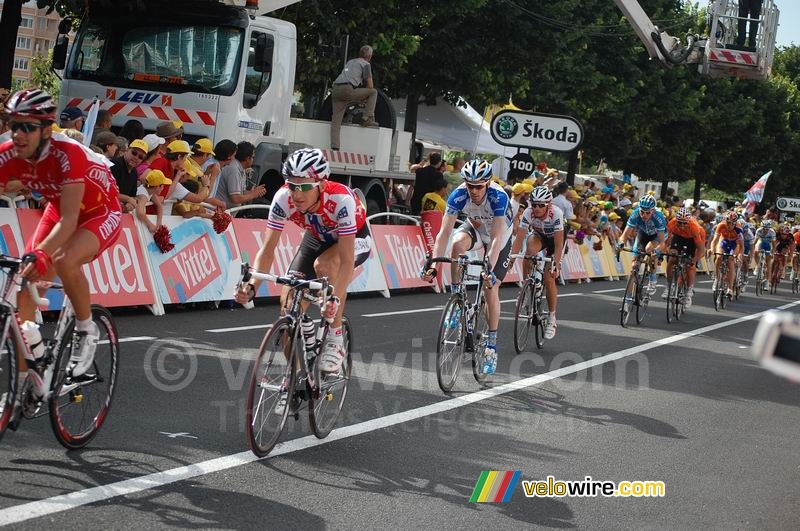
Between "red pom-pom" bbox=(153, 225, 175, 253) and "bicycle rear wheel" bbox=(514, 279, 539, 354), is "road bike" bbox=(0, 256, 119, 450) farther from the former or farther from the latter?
"bicycle rear wheel" bbox=(514, 279, 539, 354)

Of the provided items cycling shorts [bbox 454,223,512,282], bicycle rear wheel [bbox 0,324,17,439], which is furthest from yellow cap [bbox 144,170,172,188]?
bicycle rear wheel [bbox 0,324,17,439]

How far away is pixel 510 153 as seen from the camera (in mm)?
22609

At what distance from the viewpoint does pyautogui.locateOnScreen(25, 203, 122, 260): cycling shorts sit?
6.42 m

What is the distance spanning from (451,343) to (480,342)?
0.60 m

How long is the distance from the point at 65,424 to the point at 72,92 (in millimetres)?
10079

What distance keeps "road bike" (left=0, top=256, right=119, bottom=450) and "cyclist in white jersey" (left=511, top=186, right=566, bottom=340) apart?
6.83 metres

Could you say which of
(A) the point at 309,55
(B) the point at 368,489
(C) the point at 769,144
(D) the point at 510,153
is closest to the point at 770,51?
(D) the point at 510,153

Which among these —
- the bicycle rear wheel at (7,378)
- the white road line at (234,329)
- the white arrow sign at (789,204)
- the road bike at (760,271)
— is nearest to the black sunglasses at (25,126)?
the bicycle rear wheel at (7,378)

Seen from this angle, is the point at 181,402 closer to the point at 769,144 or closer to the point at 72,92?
the point at 72,92

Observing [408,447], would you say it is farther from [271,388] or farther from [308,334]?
[271,388]

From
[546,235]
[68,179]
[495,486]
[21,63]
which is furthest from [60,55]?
[21,63]

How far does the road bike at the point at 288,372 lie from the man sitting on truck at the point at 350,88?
11727 mm

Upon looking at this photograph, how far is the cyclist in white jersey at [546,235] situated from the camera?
1291 centimetres

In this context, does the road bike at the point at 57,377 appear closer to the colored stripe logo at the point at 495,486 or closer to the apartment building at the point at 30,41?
the colored stripe logo at the point at 495,486
